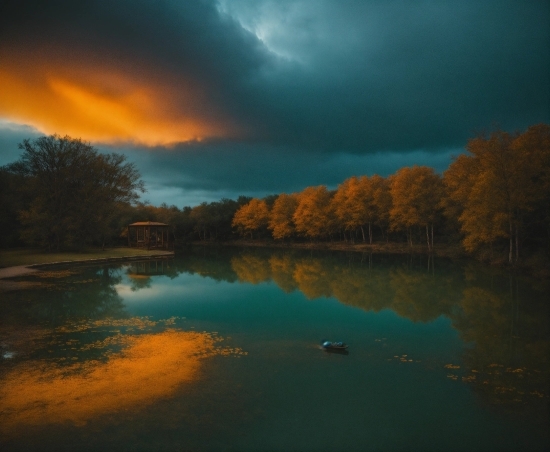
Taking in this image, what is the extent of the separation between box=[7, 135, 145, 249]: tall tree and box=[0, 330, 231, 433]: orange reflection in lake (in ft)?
101

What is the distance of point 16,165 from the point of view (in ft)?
135

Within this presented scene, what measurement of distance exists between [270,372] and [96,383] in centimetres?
359

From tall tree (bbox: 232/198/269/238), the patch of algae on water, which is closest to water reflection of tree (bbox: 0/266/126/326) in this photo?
the patch of algae on water

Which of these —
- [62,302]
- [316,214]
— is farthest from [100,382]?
[316,214]

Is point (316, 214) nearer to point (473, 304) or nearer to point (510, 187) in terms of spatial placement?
point (510, 187)

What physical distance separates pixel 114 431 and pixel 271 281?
737 inches

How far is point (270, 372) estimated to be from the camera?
8.88 meters

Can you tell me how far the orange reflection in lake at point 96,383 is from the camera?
679cm

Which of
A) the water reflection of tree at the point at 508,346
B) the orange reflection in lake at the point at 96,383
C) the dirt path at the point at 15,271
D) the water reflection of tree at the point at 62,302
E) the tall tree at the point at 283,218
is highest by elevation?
the tall tree at the point at 283,218

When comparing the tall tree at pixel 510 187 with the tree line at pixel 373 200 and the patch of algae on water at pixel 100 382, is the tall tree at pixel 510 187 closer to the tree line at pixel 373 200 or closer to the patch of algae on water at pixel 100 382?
the tree line at pixel 373 200

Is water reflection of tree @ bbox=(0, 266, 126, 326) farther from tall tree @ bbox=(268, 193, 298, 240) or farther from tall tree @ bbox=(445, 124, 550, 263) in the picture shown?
tall tree @ bbox=(268, 193, 298, 240)

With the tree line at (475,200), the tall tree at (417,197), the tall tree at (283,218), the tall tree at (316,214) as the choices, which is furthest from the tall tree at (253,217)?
the tall tree at (417,197)

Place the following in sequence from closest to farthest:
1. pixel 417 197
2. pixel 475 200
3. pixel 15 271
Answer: pixel 15 271, pixel 475 200, pixel 417 197

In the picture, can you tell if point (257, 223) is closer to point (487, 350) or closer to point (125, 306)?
point (125, 306)
